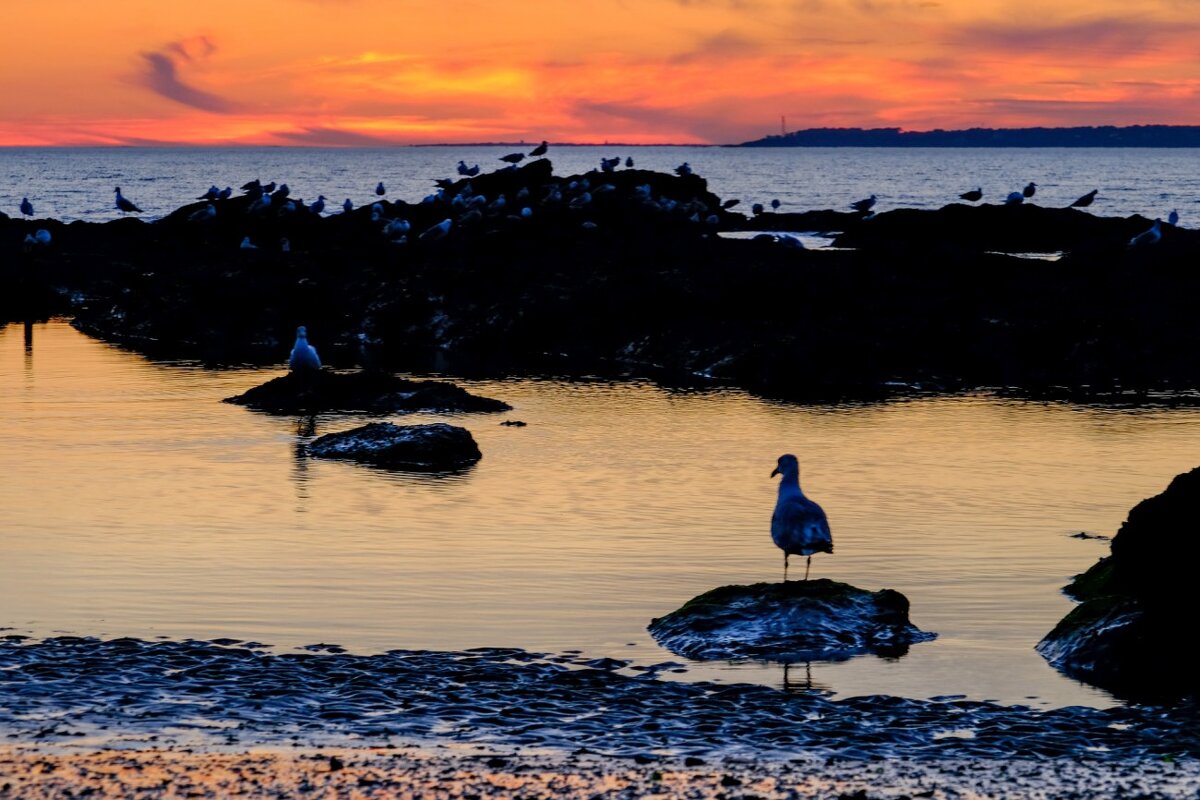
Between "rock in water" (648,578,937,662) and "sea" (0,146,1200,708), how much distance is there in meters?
0.27

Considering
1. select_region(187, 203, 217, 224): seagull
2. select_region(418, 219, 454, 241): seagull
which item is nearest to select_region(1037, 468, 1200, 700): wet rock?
select_region(418, 219, 454, 241): seagull

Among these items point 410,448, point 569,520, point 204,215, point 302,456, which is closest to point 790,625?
point 569,520

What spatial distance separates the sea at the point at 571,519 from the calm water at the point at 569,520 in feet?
0.16

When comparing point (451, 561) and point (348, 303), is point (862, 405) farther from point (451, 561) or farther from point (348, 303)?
point (348, 303)

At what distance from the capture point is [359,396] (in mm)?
29000

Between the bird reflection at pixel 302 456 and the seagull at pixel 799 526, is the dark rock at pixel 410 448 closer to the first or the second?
the bird reflection at pixel 302 456

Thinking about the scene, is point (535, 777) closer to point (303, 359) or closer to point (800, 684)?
point (800, 684)

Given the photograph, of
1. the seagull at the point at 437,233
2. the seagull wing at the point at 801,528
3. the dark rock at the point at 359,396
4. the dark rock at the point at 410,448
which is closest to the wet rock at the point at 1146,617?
the seagull wing at the point at 801,528

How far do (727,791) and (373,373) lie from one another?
20.6 m

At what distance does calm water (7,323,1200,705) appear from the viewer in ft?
46.5

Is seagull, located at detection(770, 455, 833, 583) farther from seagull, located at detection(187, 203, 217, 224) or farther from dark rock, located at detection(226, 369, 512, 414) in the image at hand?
seagull, located at detection(187, 203, 217, 224)

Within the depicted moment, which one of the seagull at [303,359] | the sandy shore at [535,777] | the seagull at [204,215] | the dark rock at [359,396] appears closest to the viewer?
the sandy shore at [535,777]

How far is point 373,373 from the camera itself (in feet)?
97.0

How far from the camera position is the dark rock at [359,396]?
28453 millimetres
